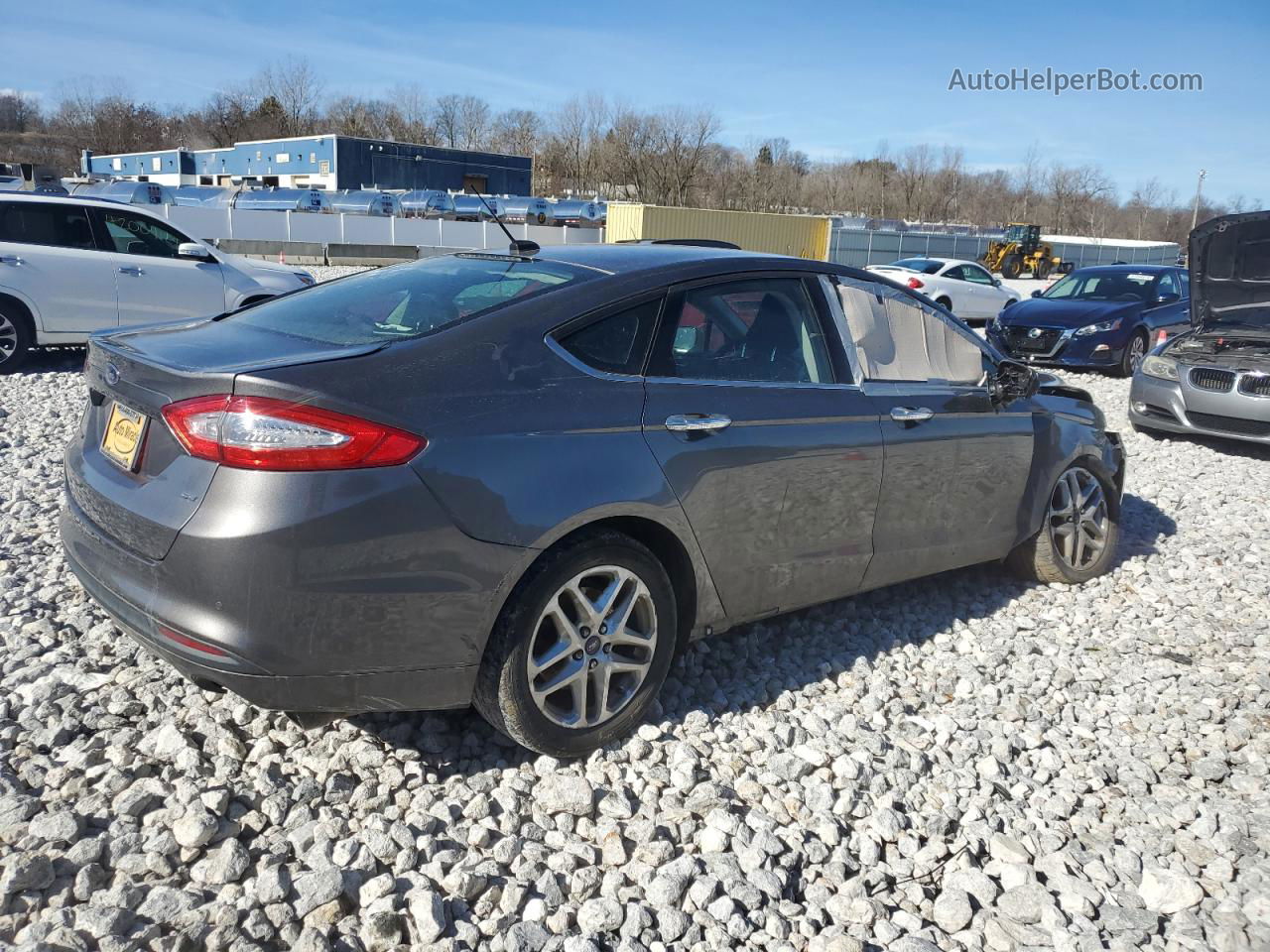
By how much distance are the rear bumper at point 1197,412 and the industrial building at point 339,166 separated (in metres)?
55.7

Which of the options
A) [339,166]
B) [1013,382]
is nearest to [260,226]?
[1013,382]

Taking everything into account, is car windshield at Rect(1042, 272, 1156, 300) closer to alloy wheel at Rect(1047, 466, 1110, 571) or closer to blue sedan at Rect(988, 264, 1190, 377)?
blue sedan at Rect(988, 264, 1190, 377)

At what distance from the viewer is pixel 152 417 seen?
2734 millimetres

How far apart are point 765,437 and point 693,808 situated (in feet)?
4.16

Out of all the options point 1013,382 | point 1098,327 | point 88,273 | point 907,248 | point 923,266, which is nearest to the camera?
point 1013,382

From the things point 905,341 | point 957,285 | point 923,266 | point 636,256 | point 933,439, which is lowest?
point 933,439

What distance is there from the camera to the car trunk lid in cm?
260

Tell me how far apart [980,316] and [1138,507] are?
15.7m

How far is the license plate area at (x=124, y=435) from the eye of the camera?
2783mm

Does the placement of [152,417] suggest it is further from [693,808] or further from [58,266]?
[58,266]

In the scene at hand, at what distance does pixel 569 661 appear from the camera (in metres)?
3.06

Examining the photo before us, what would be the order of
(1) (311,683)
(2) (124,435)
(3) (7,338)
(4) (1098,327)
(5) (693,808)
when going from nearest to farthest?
(1) (311,683), (2) (124,435), (5) (693,808), (3) (7,338), (4) (1098,327)

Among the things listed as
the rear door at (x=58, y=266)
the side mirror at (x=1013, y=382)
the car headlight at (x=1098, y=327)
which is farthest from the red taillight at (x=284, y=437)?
the car headlight at (x=1098, y=327)

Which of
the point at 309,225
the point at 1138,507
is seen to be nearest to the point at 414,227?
the point at 309,225
